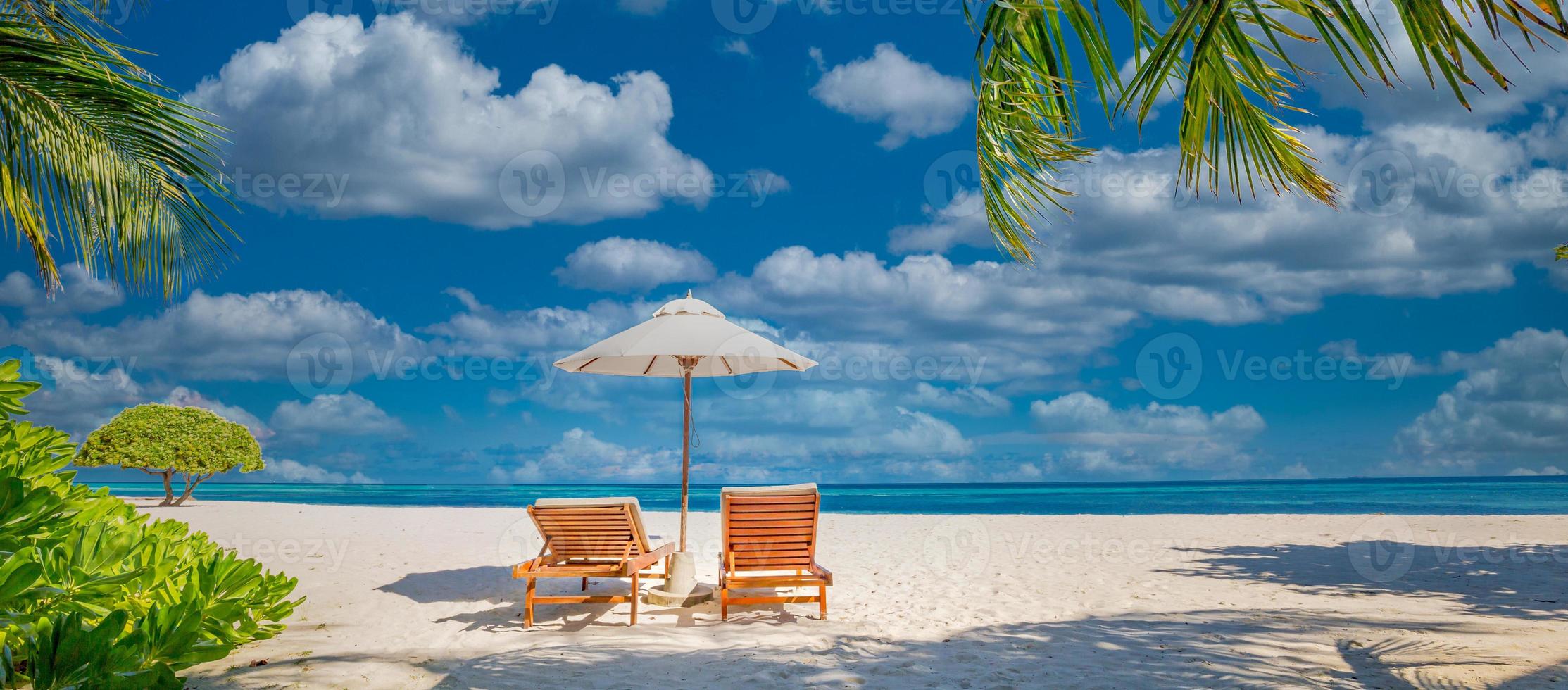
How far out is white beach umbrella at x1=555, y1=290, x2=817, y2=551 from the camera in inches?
229

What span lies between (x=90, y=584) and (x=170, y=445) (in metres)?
16.2

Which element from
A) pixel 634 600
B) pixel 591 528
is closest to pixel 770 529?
pixel 634 600

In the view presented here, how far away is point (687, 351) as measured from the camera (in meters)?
5.72

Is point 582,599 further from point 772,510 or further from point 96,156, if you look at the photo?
point 96,156

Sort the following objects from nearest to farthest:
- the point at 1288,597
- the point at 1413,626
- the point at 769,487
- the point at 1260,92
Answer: the point at 1260,92 < the point at 1413,626 < the point at 769,487 < the point at 1288,597

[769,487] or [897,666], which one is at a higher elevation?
[769,487]

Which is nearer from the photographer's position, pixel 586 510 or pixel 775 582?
pixel 775 582

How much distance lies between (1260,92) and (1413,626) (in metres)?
4.17

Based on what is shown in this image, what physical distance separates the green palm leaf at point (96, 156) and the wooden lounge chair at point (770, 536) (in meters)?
3.44

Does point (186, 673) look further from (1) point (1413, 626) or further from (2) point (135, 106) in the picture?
(1) point (1413, 626)

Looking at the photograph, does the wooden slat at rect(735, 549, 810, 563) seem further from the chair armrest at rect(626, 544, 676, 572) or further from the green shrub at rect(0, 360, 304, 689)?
the green shrub at rect(0, 360, 304, 689)

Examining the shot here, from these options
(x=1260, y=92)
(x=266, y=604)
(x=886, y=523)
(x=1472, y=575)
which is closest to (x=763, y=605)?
(x=266, y=604)

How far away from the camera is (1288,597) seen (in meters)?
6.29

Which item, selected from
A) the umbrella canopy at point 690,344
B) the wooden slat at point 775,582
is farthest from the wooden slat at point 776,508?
the umbrella canopy at point 690,344
